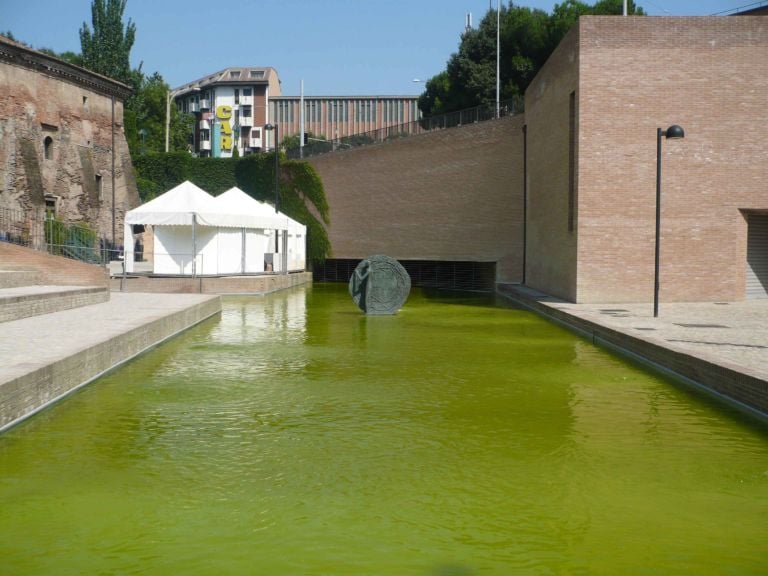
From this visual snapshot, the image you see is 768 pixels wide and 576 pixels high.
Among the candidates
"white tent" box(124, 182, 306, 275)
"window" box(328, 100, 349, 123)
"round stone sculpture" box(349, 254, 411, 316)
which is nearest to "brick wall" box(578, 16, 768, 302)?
"round stone sculpture" box(349, 254, 411, 316)

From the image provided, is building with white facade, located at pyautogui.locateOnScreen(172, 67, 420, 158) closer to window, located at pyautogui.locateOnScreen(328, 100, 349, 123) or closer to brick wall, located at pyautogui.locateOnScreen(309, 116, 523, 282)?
window, located at pyautogui.locateOnScreen(328, 100, 349, 123)

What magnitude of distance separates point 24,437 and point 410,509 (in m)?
3.77

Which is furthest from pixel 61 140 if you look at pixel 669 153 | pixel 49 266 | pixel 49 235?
pixel 669 153

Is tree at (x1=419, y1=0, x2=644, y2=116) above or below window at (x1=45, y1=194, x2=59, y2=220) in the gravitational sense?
above

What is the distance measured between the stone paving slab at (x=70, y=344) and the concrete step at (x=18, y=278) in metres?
2.65

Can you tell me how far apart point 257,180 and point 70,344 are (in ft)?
128

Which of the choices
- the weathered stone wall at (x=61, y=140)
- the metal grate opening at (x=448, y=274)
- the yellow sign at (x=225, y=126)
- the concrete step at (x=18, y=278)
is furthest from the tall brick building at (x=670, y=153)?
the yellow sign at (x=225, y=126)

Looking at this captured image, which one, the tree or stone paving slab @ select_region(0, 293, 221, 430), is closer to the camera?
stone paving slab @ select_region(0, 293, 221, 430)

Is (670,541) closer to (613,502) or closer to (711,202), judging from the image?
(613,502)

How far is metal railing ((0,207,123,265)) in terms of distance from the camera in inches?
1214

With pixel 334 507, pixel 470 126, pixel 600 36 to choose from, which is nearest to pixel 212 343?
pixel 334 507

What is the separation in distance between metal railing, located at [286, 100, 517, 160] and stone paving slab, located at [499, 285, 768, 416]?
14009mm

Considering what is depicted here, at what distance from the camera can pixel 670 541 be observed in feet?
15.8

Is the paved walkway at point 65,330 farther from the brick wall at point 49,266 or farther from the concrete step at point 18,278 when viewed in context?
the brick wall at point 49,266
